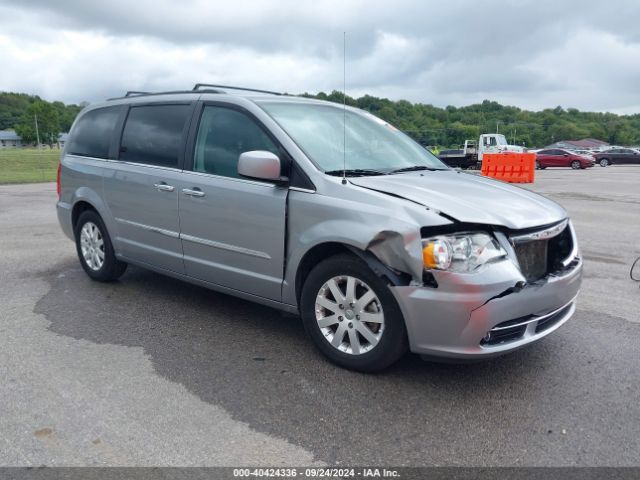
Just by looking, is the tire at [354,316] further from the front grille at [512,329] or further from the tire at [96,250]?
the tire at [96,250]

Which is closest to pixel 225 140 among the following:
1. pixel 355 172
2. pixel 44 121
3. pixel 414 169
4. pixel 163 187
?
pixel 163 187

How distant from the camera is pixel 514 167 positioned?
22.4 meters

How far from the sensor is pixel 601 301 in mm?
5145

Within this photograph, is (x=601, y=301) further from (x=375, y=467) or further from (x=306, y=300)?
(x=375, y=467)

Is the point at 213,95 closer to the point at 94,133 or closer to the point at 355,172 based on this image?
the point at 355,172

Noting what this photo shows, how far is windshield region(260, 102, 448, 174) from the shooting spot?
3998mm

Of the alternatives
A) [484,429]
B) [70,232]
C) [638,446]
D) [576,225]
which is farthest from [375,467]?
[576,225]

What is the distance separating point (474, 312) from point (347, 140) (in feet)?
6.08

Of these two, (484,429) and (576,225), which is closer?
(484,429)

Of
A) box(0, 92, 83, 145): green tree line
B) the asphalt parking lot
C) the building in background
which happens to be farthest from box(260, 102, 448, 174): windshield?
the building in background

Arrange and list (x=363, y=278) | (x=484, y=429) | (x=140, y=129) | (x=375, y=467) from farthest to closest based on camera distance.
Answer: (x=140, y=129) → (x=363, y=278) → (x=484, y=429) → (x=375, y=467)

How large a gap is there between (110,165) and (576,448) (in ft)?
14.8

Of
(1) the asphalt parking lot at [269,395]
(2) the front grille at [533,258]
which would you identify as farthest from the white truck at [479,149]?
(2) the front grille at [533,258]

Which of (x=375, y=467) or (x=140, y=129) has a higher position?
(x=140, y=129)
